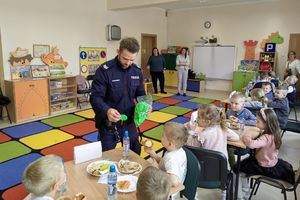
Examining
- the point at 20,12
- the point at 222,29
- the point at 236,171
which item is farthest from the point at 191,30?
the point at 236,171

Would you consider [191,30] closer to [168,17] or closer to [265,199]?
[168,17]

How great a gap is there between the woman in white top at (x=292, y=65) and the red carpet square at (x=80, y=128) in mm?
5470

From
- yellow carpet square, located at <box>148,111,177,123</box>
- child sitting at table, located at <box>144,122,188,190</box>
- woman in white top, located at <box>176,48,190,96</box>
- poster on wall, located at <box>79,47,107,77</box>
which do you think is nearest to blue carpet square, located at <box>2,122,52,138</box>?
yellow carpet square, located at <box>148,111,177,123</box>

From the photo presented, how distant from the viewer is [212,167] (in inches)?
78.5

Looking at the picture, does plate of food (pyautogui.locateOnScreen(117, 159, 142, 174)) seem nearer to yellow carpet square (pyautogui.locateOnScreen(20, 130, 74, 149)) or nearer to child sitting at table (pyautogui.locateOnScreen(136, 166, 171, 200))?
child sitting at table (pyautogui.locateOnScreen(136, 166, 171, 200))

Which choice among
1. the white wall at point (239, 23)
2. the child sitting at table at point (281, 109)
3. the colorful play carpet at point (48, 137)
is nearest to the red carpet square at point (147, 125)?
the colorful play carpet at point (48, 137)

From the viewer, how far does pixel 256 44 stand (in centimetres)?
765

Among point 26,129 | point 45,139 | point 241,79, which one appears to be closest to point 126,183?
point 45,139

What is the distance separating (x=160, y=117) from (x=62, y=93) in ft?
8.15

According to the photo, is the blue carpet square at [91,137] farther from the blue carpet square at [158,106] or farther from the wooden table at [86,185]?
the wooden table at [86,185]

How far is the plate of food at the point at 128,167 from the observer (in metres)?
1.62

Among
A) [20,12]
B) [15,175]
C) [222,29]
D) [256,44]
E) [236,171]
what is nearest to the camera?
[236,171]

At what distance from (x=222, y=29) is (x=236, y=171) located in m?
6.79

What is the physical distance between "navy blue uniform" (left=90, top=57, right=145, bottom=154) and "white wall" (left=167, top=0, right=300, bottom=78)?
258 inches
